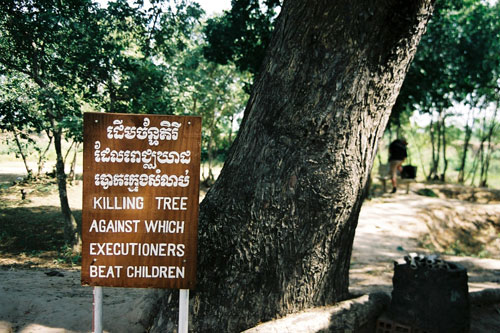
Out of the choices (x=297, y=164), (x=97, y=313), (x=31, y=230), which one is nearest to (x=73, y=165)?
(x=31, y=230)

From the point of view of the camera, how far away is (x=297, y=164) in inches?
105

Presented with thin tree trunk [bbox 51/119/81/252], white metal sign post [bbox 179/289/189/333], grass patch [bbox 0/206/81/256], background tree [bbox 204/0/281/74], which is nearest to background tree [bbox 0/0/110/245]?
thin tree trunk [bbox 51/119/81/252]

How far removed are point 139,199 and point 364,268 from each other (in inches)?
193

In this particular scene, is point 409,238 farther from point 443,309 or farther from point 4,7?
point 4,7

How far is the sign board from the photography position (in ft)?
7.08

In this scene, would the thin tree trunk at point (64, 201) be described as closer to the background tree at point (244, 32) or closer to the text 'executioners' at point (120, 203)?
the background tree at point (244, 32)

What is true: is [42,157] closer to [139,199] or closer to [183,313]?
[139,199]

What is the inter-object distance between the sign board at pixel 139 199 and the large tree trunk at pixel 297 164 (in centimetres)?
53

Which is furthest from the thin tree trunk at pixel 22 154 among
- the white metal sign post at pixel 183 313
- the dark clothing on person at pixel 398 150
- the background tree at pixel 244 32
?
the dark clothing on person at pixel 398 150

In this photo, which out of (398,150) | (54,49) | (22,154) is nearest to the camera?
(54,49)

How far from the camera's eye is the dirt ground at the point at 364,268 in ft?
10.4

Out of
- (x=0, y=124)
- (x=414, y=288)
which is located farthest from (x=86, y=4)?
(x=414, y=288)

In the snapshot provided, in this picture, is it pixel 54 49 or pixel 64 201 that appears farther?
pixel 64 201

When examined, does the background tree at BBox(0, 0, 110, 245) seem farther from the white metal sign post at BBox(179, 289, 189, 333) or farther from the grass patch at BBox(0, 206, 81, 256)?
the white metal sign post at BBox(179, 289, 189, 333)
